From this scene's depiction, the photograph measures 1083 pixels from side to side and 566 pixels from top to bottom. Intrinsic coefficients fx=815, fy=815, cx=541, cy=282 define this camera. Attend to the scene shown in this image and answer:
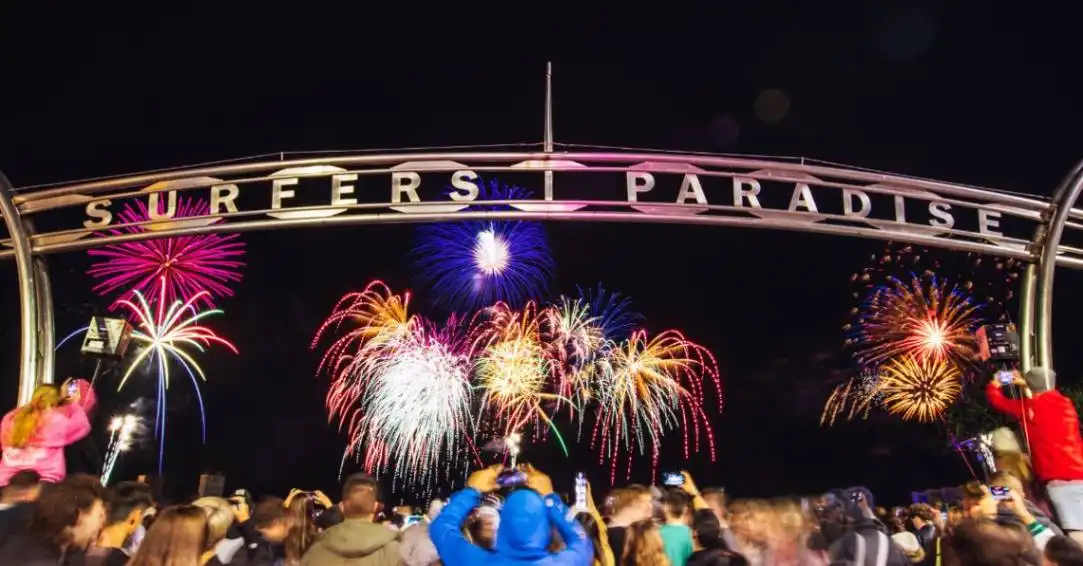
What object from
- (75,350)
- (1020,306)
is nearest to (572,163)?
(1020,306)

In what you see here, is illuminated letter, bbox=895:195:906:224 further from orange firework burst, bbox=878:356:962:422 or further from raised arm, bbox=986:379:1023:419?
orange firework burst, bbox=878:356:962:422

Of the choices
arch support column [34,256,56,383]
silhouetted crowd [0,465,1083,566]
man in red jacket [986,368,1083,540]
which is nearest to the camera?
silhouetted crowd [0,465,1083,566]

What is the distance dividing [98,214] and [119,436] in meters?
38.6

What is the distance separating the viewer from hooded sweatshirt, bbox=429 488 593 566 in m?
4.71

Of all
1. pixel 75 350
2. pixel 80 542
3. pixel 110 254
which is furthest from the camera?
pixel 75 350

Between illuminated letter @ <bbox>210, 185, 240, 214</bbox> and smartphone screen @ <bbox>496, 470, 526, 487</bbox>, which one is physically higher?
illuminated letter @ <bbox>210, 185, 240, 214</bbox>

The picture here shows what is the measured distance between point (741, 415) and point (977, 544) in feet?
286

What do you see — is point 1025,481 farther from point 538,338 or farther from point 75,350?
point 75,350

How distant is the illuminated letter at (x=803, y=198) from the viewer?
992 centimetres

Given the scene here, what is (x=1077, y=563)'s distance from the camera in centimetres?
438

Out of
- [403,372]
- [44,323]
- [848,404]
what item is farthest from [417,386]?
[848,404]

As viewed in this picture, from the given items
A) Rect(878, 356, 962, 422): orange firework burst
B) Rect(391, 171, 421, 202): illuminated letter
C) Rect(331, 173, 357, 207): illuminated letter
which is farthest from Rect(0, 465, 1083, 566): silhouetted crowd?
Rect(878, 356, 962, 422): orange firework burst

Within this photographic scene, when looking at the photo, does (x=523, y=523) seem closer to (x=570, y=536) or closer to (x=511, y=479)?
(x=570, y=536)

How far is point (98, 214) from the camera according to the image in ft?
33.1
